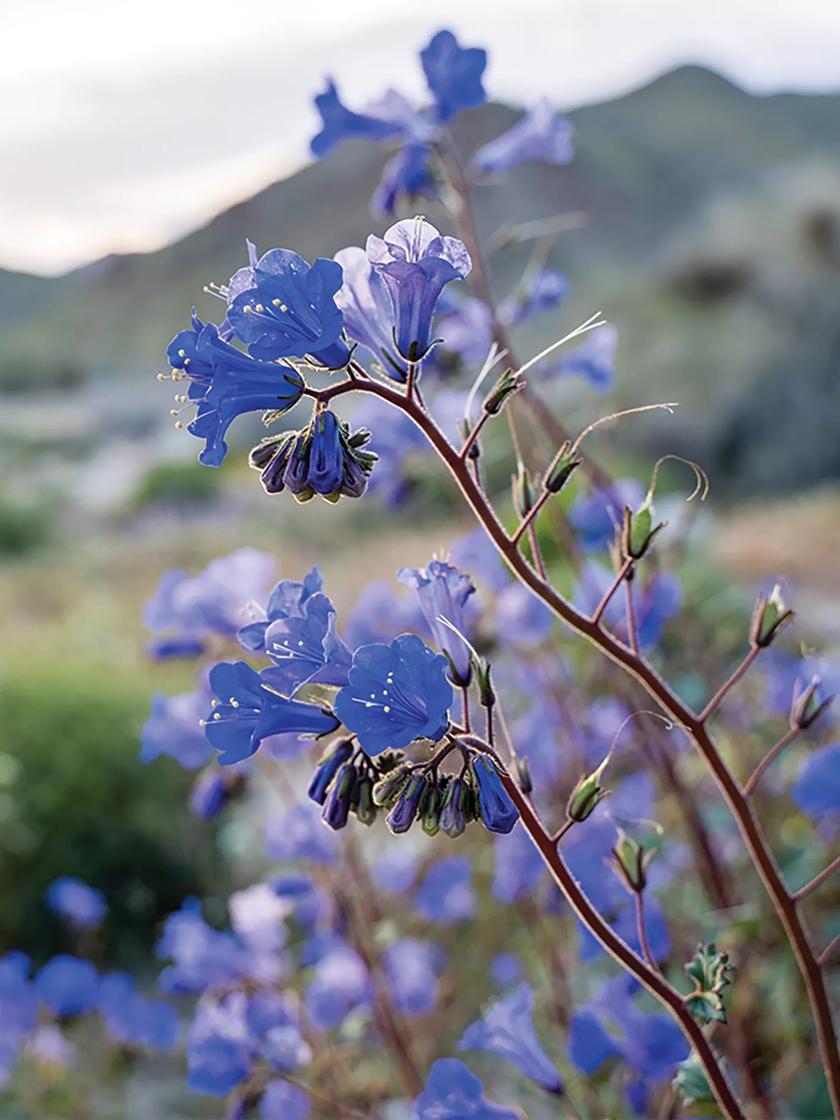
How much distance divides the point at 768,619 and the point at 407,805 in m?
0.30

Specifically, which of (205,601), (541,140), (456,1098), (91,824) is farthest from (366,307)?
(91,824)

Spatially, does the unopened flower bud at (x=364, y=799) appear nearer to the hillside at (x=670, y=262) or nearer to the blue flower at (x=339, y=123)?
the blue flower at (x=339, y=123)

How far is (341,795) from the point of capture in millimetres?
845

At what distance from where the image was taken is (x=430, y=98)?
1.67 meters

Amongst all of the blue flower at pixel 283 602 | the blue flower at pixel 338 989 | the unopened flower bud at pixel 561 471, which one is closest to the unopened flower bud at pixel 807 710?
the unopened flower bud at pixel 561 471

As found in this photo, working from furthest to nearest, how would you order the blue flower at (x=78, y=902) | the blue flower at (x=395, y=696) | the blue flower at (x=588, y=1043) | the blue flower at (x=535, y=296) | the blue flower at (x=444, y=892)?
the blue flower at (x=78, y=902) < the blue flower at (x=444, y=892) < the blue flower at (x=535, y=296) < the blue flower at (x=588, y=1043) < the blue flower at (x=395, y=696)

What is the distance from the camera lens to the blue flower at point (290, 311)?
2.53 feet

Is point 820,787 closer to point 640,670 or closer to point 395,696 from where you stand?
point 640,670

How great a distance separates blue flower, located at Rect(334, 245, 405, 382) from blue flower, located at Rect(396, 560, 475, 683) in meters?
0.14

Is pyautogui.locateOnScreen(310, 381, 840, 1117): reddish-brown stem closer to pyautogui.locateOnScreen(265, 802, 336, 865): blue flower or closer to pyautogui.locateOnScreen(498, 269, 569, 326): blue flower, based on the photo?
pyautogui.locateOnScreen(265, 802, 336, 865): blue flower

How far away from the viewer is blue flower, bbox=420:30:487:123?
1609mm

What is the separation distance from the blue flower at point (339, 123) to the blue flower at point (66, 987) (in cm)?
164

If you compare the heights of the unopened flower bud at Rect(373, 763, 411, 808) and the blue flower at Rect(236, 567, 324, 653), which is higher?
the blue flower at Rect(236, 567, 324, 653)

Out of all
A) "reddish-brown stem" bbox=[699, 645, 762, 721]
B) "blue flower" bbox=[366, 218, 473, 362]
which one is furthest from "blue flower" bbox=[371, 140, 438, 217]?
"reddish-brown stem" bbox=[699, 645, 762, 721]
